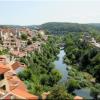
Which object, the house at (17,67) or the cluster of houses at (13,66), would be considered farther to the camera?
the house at (17,67)

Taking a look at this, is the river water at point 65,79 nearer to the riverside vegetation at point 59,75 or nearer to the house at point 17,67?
the riverside vegetation at point 59,75

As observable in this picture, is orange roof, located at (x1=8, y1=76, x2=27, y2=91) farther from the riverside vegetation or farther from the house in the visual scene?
the house

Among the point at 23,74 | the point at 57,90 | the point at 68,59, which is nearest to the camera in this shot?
the point at 57,90

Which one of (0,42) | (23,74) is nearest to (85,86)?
(23,74)

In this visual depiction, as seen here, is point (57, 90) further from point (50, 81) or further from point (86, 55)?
point (86, 55)

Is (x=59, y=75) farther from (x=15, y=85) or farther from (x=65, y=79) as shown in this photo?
(x=15, y=85)

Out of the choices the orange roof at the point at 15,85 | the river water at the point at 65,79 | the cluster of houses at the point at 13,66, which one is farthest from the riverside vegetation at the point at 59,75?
the cluster of houses at the point at 13,66

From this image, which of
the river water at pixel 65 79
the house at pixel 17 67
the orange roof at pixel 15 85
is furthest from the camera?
the house at pixel 17 67

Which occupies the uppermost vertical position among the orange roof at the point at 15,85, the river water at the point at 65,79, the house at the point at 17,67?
the orange roof at the point at 15,85

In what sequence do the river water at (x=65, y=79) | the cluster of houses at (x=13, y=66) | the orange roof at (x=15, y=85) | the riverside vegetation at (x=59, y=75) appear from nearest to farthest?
the cluster of houses at (x=13, y=66) → the riverside vegetation at (x=59, y=75) → the orange roof at (x=15, y=85) → the river water at (x=65, y=79)

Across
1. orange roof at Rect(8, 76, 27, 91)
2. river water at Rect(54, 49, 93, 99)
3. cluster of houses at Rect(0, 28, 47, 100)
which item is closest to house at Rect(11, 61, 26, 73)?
cluster of houses at Rect(0, 28, 47, 100)

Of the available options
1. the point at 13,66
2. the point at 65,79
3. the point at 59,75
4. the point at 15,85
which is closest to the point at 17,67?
the point at 13,66
